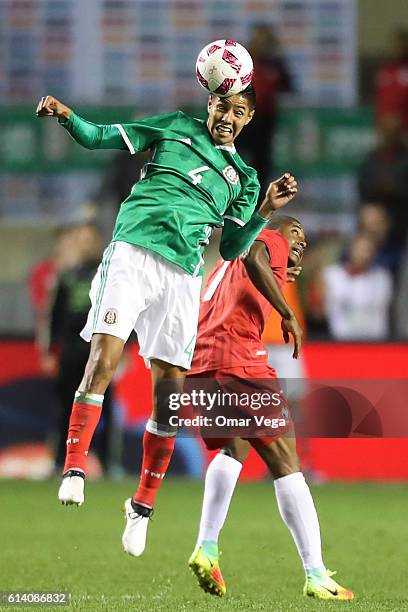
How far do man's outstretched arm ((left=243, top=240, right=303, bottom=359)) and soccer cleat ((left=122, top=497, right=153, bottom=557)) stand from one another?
962 millimetres

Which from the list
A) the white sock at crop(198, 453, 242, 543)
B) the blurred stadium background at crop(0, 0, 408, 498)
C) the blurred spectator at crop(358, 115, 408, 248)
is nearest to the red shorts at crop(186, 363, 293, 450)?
the white sock at crop(198, 453, 242, 543)

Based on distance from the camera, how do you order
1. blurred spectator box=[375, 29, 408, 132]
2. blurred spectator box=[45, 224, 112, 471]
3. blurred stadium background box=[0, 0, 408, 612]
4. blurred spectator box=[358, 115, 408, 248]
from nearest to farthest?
blurred spectator box=[45, 224, 112, 471], blurred stadium background box=[0, 0, 408, 612], blurred spectator box=[358, 115, 408, 248], blurred spectator box=[375, 29, 408, 132]

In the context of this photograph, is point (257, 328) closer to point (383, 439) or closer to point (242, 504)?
point (242, 504)

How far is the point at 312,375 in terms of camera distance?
12.0 meters

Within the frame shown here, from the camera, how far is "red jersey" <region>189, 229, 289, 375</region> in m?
6.54

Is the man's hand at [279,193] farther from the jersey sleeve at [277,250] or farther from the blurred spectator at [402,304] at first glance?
the blurred spectator at [402,304]

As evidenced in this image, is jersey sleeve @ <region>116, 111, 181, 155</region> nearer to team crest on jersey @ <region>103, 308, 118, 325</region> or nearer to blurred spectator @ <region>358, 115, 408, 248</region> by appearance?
team crest on jersey @ <region>103, 308, 118, 325</region>

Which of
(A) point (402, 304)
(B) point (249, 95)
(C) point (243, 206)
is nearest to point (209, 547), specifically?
(C) point (243, 206)

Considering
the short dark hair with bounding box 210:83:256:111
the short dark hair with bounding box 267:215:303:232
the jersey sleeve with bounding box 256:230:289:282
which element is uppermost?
the short dark hair with bounding box 210:83:256:111

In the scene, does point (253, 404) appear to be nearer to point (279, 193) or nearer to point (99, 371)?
point (99, 371)

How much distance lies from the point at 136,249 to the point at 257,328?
0.90m

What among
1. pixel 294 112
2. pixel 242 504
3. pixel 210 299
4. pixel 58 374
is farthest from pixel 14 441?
pixel 210 299

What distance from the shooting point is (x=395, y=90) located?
14.1 meters

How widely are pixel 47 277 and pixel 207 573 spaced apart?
696 centimetres
